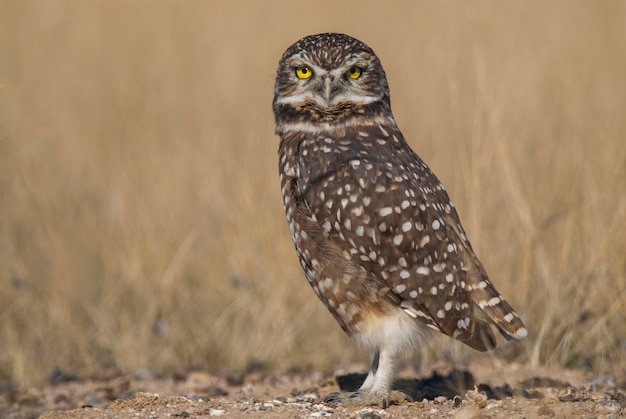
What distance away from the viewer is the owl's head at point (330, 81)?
4.80 m

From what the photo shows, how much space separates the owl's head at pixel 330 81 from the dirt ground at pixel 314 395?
1.54 meters

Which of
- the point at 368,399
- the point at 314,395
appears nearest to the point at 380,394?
the point at 368,399

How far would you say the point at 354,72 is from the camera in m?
4.88

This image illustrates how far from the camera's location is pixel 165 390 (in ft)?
17.9

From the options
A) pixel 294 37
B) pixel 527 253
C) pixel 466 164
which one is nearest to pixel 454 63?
pixel 466 164

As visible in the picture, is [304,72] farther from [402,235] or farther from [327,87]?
[402,235]

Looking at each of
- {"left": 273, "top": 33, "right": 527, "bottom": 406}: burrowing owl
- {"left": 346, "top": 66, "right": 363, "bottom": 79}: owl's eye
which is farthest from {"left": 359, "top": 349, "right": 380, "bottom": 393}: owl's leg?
{"left": 346, "top": 66, "right": 363, "bottom": 79}: owl's eye

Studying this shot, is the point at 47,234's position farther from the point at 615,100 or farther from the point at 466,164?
the point at 615,100

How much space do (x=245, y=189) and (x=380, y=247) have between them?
2293 mm

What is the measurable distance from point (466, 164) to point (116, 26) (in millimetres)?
4299

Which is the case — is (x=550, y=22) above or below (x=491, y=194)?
above

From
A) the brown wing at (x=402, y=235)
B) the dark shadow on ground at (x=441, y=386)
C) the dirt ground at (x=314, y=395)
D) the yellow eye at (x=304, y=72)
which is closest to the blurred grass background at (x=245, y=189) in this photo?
the dirt ground at (x=314, y=395)

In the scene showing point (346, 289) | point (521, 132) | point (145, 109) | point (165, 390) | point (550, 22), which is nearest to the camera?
point (346, 289)

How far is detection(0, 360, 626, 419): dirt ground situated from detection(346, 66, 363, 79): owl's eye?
5.66 feet
